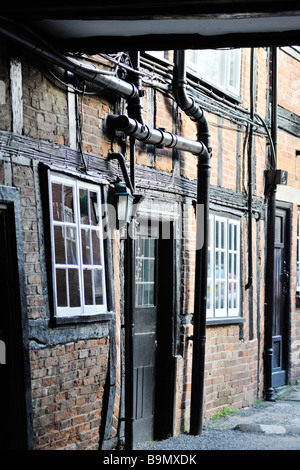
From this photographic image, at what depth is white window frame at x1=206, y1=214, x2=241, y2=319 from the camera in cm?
1017

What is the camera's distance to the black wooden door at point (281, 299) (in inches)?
494

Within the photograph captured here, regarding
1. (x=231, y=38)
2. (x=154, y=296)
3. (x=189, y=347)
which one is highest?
(x=231, y=38)

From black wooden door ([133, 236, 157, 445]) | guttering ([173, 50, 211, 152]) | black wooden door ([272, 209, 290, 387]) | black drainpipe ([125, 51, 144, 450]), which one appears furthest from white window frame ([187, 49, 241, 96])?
A: black wooden door ([272, 209, 290, 387])

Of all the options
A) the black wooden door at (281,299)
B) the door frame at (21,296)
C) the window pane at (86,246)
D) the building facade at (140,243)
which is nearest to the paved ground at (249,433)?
the building facade at (140,243)

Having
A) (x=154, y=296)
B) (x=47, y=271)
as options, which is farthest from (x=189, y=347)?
(x=47, y=271)

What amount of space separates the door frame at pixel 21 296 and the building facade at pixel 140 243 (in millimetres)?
13

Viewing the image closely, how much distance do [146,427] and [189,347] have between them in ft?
3.65

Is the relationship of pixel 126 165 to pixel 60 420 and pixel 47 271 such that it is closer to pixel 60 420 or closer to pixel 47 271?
pixel 47 271

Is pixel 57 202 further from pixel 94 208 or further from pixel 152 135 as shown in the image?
pixel 152 135

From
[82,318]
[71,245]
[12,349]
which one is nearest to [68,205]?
[71,245]
